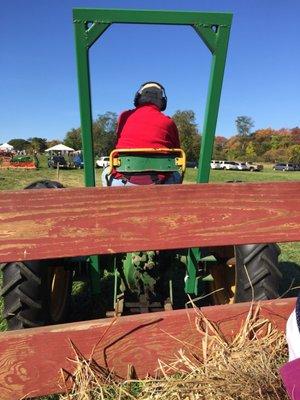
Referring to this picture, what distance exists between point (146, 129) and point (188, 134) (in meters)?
55.6

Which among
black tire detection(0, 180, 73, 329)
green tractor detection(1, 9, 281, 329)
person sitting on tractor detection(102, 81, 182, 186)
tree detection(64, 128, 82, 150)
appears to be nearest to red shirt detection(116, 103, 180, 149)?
person sitting on tractor detection(102, 81, 182, 186)

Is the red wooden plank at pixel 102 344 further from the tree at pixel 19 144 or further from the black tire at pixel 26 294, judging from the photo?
the tree at pixel 19 144

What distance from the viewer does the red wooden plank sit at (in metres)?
2.07

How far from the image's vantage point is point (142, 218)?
Answer: 208cm

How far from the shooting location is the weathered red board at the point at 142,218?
1.97m

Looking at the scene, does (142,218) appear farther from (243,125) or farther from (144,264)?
(243,125)

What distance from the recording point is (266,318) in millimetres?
2395

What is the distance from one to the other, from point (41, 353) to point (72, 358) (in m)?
0.14

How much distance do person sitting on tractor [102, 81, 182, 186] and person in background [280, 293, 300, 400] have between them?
2.34 meters

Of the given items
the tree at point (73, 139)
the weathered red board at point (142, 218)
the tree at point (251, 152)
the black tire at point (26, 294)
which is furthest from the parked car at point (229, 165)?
the weathered red board at point (142, 218)

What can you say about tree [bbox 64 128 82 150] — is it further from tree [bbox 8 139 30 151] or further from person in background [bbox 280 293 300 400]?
person in background [bbox 280 293 300 400]

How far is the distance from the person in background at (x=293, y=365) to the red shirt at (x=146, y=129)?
8.37 feet

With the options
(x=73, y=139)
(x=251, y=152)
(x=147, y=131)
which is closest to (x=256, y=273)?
(x=147, y=131)

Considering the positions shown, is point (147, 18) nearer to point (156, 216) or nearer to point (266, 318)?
point (156, 216)
